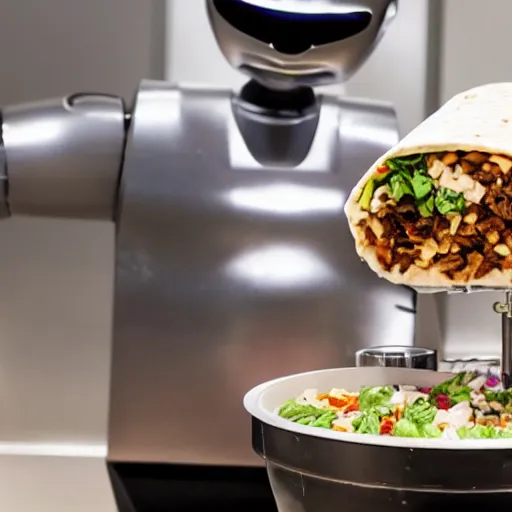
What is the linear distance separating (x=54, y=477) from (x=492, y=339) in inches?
29.1

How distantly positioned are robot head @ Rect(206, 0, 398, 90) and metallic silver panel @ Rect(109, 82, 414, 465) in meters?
0.10

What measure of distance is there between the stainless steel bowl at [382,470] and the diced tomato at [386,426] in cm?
6

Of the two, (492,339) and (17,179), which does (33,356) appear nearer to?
(17,179)

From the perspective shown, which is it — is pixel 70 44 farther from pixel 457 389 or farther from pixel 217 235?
pixel 457 389

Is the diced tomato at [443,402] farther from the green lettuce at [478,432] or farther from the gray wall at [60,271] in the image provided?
the gray wall at [60,271]

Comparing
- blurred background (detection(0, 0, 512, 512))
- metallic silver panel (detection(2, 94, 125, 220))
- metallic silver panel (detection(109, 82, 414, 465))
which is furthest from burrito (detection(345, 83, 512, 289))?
blurred background (detection(0, 0, 512, 512))

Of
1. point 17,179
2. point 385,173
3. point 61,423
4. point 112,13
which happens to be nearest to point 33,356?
point 61,423

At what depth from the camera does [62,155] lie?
2.87 feet

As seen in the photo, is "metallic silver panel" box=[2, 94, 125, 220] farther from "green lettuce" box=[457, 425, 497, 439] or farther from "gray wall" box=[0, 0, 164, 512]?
"green lettuce" box=[457, 425, 497, 439]

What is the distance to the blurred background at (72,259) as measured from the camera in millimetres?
1127

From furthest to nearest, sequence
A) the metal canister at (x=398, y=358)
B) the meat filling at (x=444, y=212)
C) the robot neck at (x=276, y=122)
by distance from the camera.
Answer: the robot neck at (x=276, y=122)
the metal canister at (x=398, y=358)
the meat filling at (x=444, y=212)

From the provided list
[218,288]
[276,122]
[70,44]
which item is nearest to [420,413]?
[218,288]

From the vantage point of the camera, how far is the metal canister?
783 mm

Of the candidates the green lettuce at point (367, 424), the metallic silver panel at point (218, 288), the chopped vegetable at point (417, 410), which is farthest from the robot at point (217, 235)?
the green lettuce at point (367, 424)
